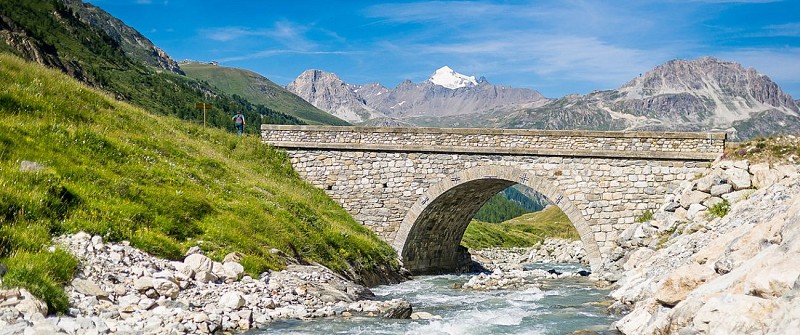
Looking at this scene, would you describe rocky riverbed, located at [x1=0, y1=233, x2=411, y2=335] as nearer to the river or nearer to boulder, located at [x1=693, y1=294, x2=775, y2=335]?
the river

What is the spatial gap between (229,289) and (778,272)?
1049cm

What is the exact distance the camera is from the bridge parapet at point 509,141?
2870 centimetres

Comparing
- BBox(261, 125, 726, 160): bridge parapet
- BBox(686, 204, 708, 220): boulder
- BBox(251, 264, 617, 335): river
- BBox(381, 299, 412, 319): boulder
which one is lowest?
BBox(251, 264, 617, 335): river

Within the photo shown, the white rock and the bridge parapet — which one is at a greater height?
the bridge parapet

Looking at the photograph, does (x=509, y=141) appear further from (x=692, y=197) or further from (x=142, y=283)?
(x=142, y=283)

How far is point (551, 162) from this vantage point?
30.1m

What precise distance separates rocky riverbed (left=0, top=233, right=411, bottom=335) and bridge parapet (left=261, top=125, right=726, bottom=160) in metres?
14.8

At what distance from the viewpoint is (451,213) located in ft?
119

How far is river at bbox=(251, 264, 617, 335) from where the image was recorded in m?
14.4

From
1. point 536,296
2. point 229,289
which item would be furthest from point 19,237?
point 536,296

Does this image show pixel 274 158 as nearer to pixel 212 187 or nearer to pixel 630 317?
pixel 212 187

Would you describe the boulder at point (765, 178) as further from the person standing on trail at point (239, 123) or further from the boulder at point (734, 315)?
the person standing on trail at point (239, 123)

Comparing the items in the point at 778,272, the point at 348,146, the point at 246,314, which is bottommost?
the point at 246,314

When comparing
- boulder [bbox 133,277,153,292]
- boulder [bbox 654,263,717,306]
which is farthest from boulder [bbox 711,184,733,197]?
boulder [bbox 133,277,153,292]
